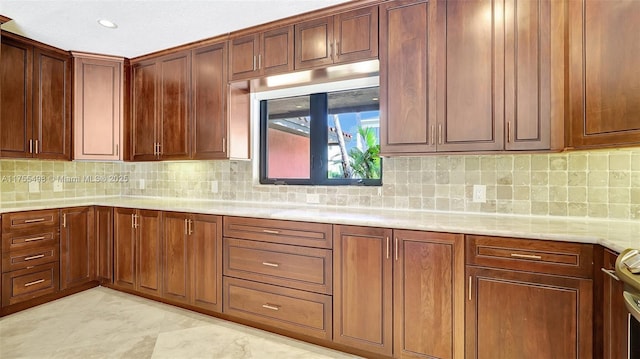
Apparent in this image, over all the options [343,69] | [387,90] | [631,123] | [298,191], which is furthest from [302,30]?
[631,123]

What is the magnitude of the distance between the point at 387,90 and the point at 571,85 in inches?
40.4

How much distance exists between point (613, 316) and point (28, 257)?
4.04m

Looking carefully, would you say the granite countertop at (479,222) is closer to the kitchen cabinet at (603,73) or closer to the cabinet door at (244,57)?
the kitchen cabinet at (603,73)

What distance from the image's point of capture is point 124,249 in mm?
3166

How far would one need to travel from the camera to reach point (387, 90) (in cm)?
226

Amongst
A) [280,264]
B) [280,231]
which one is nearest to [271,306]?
[280,264]

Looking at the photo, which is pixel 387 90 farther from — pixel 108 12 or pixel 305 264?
pixel 108 12

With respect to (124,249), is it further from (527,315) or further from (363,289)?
(527,315)

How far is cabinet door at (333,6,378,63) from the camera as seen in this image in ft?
7.52

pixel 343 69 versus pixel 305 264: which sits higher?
pixel 343 69

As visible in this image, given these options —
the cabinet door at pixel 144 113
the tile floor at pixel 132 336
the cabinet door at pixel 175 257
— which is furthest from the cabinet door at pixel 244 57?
the tile floor at pixel 132 336

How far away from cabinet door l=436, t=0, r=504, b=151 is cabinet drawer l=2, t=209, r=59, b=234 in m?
3.34

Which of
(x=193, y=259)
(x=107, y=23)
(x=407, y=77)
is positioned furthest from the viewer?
(x=193, y=259)

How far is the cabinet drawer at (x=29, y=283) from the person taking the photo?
2.71 metres
